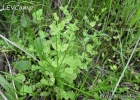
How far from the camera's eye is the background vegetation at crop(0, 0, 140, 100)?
44.0 inches

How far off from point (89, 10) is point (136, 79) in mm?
453

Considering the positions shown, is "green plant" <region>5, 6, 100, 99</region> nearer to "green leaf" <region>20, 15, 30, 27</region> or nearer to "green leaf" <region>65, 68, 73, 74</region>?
"green leaf" <region>65, 68, 73, 74</region>

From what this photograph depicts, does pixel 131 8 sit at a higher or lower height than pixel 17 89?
higher

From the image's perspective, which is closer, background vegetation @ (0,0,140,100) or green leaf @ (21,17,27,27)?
background vegetation @ (0,0,140,100)

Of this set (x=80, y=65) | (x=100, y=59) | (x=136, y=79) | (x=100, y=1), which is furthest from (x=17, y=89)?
(x=100, y=1)

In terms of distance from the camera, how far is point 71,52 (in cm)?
119

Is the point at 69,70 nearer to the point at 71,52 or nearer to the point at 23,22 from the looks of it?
the point at 71,52

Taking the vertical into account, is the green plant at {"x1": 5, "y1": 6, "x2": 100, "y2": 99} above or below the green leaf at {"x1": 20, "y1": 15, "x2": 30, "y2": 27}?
below

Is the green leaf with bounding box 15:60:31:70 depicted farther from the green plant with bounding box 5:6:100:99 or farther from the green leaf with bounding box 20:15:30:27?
the green leaf with bounding box 20:15:30:27

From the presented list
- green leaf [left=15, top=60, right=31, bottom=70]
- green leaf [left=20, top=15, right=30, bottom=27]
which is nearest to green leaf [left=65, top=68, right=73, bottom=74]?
green leaf [left=15, top=60, right=31, bottom=70]

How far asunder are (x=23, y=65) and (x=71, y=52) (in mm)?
230

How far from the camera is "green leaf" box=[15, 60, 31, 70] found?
1.17m

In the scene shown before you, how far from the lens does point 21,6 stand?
4.57 ft

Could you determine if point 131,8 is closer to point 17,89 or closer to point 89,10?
point 89,10
